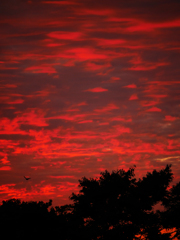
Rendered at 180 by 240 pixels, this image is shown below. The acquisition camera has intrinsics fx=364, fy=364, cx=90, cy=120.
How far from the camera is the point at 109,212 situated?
159 feet

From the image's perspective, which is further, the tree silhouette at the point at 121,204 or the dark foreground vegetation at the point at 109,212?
the tree silhouette at the point at 121,204

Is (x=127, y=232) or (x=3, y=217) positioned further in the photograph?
(x=127, y=232)

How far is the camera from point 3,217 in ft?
126

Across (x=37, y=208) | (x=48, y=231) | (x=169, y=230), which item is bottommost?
(x=169, y=230)

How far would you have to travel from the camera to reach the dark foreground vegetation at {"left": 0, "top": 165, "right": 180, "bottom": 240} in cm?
3909

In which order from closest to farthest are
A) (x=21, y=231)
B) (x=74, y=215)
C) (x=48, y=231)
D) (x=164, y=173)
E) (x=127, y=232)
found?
1. (x=21, y=231)
2. (x=48, y=231)
3. (x=127, y=232)
4. (x=74, y=215)
5. (x=164, y=173)

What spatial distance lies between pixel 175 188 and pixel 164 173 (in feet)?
9.35

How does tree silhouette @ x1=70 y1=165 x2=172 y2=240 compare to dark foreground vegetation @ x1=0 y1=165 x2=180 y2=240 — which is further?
tree silhouette @ x1=70 y1=165 x2=172 y2=240

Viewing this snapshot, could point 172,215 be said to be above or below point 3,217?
below

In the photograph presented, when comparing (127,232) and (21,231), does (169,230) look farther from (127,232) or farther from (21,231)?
(21,231)

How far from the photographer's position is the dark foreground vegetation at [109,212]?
39.1 meters

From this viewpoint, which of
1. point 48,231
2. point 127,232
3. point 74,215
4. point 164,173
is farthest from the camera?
point 164,173

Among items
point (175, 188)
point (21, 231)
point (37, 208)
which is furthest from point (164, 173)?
point (21, 231)

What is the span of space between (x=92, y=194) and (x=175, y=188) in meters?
12.5
